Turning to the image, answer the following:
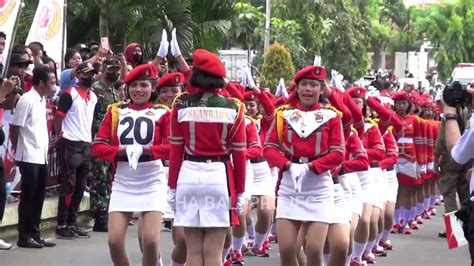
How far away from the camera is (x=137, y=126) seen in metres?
10.6

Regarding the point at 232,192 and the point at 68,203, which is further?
the point at 68,203

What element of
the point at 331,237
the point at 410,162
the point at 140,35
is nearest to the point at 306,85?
the point at 331,237

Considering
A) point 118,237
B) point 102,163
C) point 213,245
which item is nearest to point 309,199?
point 213,245

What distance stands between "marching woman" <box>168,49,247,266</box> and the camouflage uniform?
5811 millimetres

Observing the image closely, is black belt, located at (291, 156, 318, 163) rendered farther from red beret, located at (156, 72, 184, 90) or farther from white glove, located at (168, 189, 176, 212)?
red beret, located at (156, 72, 184, 90)

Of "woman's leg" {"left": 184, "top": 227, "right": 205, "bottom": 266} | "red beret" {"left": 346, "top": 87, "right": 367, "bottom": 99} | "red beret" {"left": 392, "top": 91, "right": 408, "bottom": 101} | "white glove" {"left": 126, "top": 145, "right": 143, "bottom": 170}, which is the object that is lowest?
"woman's leg" {"left": 184, "top": 227, "right": 205, "bottom": 266}

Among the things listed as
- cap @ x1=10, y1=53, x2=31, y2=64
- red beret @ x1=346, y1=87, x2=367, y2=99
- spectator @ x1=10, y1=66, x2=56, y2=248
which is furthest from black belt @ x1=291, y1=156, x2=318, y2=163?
cap @ x1=10, y1=53, x2=31, y2=64

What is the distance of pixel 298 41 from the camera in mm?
41562

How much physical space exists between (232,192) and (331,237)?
1.51 m

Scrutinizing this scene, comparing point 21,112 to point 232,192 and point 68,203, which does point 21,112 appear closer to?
point 68,203

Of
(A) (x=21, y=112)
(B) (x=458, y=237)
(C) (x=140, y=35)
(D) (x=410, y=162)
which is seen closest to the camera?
(B) (x=458, y=237)

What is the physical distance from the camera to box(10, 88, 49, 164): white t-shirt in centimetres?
1350

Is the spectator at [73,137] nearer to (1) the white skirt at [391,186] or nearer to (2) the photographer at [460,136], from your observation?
(1) the white skirt at [391,186]

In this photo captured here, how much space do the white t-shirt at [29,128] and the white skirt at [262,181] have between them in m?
2.54
